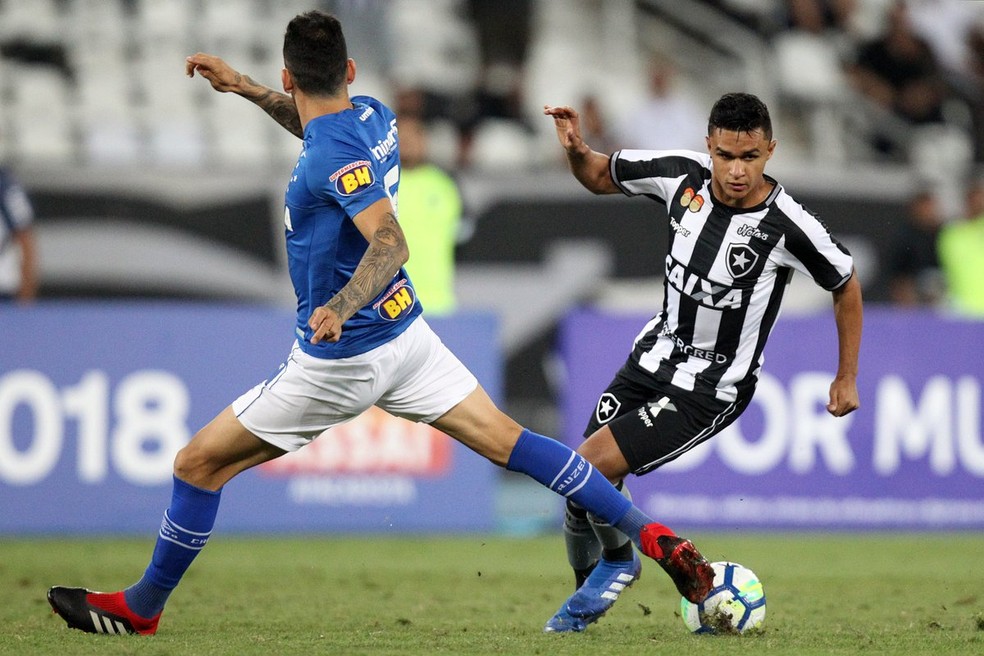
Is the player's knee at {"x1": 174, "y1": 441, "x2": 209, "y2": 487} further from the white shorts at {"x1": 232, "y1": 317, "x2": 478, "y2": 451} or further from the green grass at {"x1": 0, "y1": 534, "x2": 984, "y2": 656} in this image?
the green grass at {"x1": 0, "y1": 534, "x2": 984, "y2": 656}

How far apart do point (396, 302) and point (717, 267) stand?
4.71 ft

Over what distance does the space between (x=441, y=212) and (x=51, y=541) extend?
13.7 ft

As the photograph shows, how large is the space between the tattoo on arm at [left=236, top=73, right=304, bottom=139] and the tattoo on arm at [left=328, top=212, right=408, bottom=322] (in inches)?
42.7

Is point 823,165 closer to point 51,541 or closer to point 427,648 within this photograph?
point 51,541

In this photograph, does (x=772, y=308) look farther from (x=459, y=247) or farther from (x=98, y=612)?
(x=459, y=247)

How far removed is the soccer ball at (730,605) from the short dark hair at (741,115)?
174 cm

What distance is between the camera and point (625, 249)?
13.7m

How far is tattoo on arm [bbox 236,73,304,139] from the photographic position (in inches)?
241

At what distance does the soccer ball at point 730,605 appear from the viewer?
18.9ft

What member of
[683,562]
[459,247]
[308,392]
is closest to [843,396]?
[683,562]

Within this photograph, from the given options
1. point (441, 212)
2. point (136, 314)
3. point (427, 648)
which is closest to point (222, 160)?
point (441, 212)

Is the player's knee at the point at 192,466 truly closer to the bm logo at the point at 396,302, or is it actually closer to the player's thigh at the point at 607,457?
the bm logo at the point at 396,302

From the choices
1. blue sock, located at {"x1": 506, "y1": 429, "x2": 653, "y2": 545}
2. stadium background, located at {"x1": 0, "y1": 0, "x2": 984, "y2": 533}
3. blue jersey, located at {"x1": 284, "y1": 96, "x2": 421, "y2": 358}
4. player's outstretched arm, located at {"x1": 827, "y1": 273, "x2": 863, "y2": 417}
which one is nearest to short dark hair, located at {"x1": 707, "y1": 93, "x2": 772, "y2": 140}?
player's outstretched arm, located at {"x1": 827, "y1": 273, "x2": 863, "y2": 417}

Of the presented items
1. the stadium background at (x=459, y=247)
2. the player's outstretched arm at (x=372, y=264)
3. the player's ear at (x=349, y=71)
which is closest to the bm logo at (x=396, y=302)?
the player's outstretched arm at (x=372, y=264)
